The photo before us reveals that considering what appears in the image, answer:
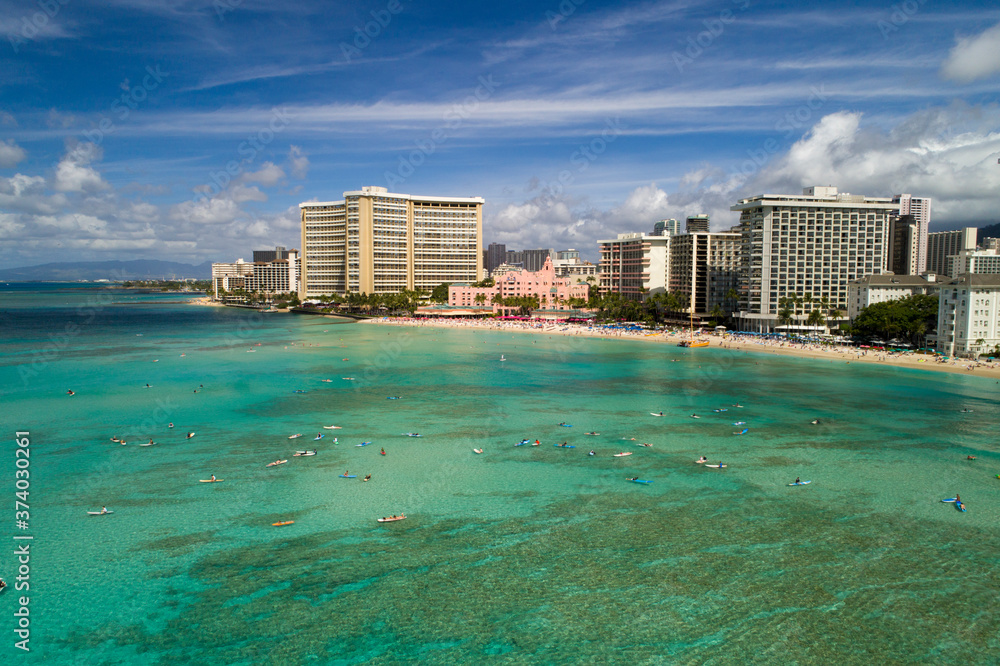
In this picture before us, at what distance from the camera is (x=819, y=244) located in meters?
115

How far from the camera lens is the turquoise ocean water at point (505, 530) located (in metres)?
21.2

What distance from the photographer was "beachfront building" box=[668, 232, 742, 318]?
14962 centimetres

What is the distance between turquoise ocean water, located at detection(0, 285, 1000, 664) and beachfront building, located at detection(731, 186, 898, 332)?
58737 mm

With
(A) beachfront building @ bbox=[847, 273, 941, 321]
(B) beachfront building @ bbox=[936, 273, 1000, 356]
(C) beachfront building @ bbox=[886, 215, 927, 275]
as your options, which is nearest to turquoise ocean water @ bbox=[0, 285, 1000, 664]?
(B) beachfront building @ bbox=[936, 273, 1000, 356]

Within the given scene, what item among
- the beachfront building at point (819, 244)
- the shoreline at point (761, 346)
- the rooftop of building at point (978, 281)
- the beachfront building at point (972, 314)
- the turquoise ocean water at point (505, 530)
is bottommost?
the turquoise ocean water at point (505, 530)

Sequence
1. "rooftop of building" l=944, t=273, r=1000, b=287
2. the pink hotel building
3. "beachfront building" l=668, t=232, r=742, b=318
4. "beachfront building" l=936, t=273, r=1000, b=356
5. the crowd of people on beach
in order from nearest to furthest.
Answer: "rooftop of building" l=944, t=273, r=1000, b=287 < "beachfront building" l=936, t=273, r=1000, b=356 < the crowd of people on beach < "beachfront building" l=668, t=232, r=742, b=318 < the pink hotel building

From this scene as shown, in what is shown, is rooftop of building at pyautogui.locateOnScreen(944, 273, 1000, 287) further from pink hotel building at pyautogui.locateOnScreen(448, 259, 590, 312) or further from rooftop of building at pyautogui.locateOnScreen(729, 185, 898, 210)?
pink hotel building at pyautogui.locateOnScreen(448, 259, 590, 312)

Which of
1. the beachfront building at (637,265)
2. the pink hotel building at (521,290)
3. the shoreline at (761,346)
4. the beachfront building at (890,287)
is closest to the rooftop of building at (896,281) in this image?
the beachfront building at (890,287)

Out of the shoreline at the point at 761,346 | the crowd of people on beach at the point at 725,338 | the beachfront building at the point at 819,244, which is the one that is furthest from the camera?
the beachfront building at the point at 819,244

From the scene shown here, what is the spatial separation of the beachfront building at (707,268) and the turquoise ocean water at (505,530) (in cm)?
9095

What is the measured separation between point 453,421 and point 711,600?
96.8 feet

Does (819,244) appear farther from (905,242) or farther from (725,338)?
(905,242)

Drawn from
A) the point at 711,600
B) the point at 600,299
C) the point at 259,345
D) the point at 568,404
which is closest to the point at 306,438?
the point at 568,404

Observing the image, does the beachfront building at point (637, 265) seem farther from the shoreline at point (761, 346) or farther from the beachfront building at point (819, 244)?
the beachfront building at point (819, 244)
